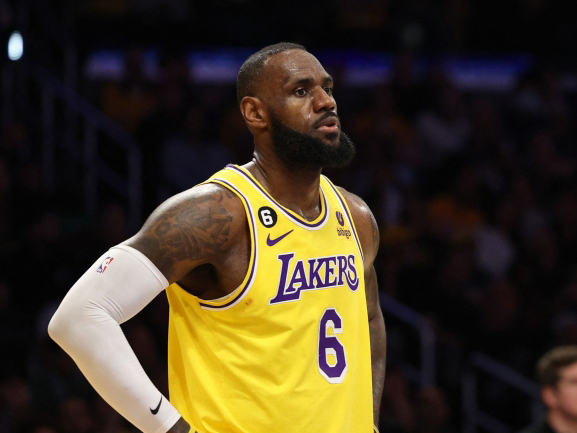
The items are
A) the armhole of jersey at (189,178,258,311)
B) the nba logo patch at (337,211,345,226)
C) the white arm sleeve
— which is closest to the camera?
the white arm sleeve

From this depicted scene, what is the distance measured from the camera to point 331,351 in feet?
10.3

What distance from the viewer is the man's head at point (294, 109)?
3.24 metres

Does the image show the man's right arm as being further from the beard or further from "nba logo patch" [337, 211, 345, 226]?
"nba logo patch" [337, 211, 345, 226]

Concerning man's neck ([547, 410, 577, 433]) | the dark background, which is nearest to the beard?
man's neck ([547, 410, 577, 433])

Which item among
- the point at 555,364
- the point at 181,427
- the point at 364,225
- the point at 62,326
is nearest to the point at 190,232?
the point at 62,326

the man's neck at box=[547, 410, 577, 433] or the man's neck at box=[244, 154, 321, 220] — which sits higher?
the man's neck at box=[244, 154, 321, 220]

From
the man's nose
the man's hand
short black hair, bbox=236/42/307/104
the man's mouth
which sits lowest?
the man's hand

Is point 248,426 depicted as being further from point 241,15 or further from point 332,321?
point 241,15

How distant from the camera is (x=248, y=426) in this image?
2.98 metres

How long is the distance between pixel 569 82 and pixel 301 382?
9.31 m

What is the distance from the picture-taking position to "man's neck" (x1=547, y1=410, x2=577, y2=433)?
15.9 feet

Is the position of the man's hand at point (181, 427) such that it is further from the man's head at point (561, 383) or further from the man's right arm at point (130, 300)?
the man's head at point (561, 383)

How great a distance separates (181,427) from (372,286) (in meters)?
1.18

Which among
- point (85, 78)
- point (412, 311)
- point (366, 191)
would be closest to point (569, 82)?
point (366, 191)
